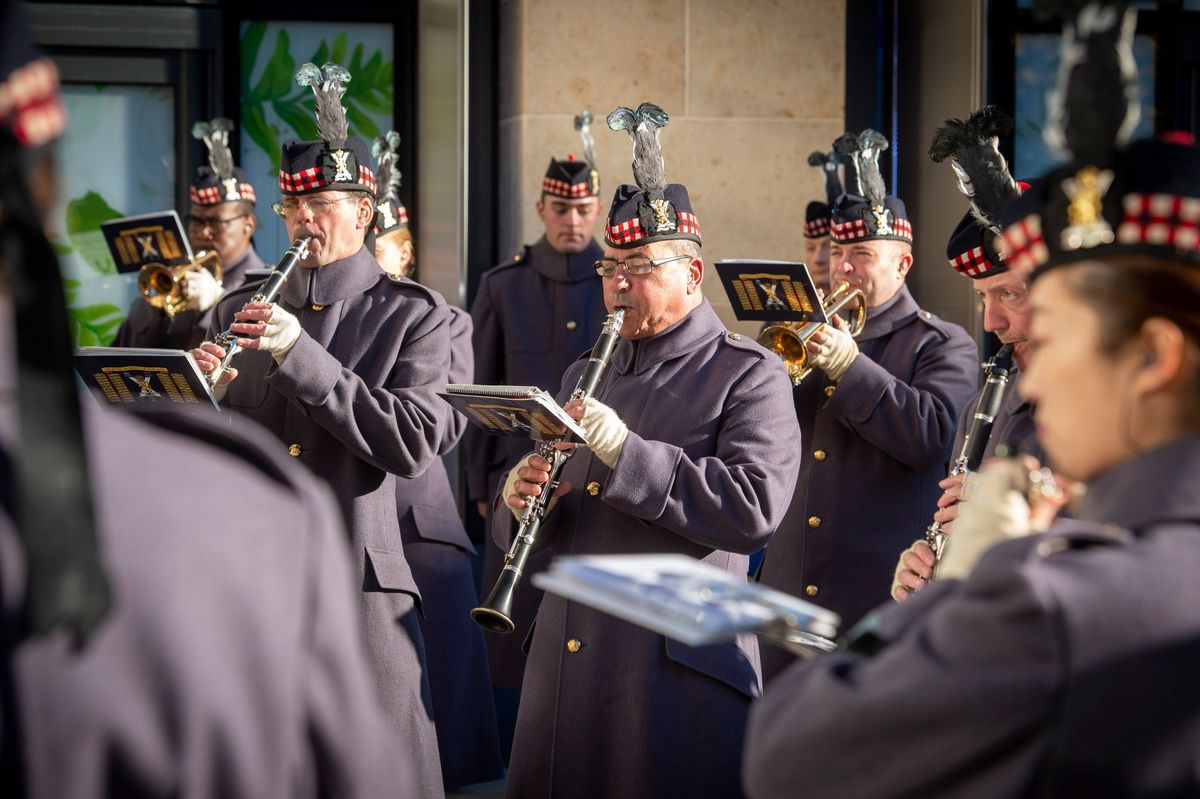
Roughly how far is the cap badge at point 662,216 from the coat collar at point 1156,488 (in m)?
2.41

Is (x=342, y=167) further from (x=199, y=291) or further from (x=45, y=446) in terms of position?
(x=45, y=446)

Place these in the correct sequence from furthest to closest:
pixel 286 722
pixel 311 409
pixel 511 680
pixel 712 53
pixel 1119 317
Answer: pixel 712 53 → pixel 511 680 → pixel 311 409 → pixel 1119 317 → pixel 286 722

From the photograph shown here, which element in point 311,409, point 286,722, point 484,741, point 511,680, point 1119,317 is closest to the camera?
point 286,722

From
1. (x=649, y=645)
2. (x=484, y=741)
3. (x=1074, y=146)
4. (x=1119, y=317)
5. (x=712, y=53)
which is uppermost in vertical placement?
(x=712, y=53)

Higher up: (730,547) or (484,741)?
(730,547)

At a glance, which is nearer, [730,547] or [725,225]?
[730,547]

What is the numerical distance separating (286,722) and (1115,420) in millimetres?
944

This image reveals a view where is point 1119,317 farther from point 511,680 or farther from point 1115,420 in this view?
point 511,680

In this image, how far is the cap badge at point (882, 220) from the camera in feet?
17.9

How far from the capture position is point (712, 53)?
6754mm

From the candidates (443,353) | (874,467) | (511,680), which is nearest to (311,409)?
(443,353)

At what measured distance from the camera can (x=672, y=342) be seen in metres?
4.01

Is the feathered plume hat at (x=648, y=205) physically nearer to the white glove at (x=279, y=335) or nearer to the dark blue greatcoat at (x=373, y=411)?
the dark blue greatcoat at (x=373, y=411)

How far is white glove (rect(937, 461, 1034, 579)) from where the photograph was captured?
1985 millimetres
